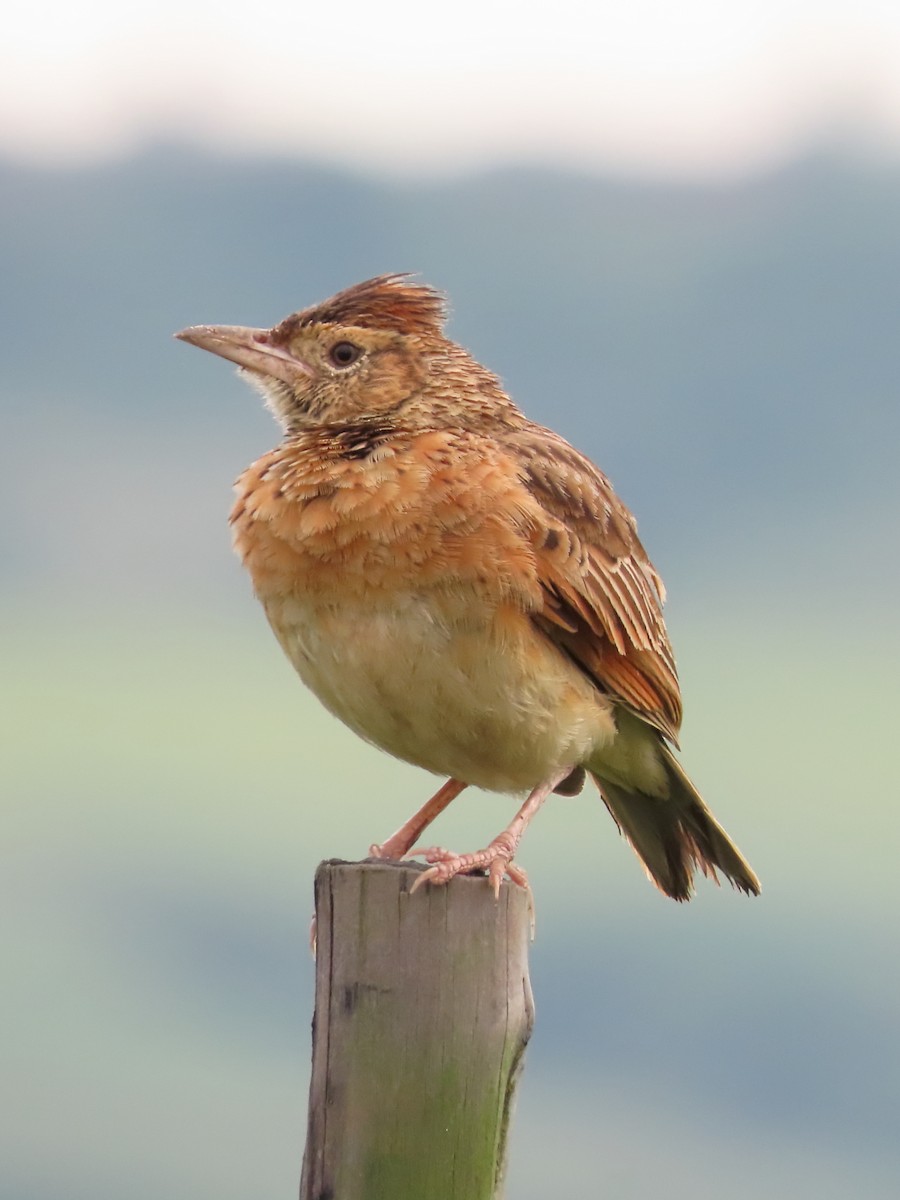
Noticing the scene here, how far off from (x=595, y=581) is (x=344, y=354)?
1225 mm

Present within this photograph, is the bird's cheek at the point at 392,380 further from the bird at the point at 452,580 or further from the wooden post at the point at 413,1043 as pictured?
the wooden post at the point at 413,1043

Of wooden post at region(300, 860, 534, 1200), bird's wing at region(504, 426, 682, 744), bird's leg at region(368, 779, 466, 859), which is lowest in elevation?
wooden post at region(300, 860, 534, 1200)

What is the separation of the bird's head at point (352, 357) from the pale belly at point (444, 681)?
85 cm

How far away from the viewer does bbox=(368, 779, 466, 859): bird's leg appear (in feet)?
20.2

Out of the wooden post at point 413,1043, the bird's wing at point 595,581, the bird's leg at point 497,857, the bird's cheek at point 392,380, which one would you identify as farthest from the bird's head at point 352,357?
the wooden post at point 413,1043

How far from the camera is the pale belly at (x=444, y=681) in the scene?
530 cm

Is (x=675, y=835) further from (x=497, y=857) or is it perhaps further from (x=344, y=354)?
(x=344, y=354)

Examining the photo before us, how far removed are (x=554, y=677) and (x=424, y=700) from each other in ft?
1.55

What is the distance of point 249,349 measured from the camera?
6.13 meters

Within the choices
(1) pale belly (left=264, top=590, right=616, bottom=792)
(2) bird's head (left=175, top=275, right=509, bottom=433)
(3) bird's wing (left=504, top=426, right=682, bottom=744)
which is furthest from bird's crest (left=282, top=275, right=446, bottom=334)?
(1) pale belly (left=264, top=590, right=616, bottom=792)

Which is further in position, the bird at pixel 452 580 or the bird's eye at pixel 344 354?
the bird's eye at pixel 344 354

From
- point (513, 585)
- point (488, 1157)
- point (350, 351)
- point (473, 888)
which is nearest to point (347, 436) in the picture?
point (350, 351)

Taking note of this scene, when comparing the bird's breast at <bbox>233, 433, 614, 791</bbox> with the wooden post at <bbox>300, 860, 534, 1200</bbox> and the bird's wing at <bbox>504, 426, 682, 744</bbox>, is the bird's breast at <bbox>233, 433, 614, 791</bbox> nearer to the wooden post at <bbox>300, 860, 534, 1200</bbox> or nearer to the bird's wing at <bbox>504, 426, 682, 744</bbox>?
the bird's wing at <bbox>504, 426, 682, 744</bbox>

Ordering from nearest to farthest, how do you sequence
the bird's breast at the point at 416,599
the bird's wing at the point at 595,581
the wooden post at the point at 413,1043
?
the wooden post at the point at 413,1043 → the bird's breast at the point at 416,599 → the bird's wing at the point at 595,581
